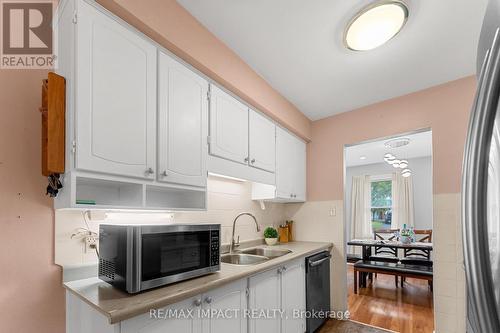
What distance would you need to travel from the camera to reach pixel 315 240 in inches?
131

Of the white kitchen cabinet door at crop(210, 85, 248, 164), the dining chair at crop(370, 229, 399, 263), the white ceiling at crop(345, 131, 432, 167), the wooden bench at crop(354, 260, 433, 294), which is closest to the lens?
the white kitchen cabinet door at crop(210, 85, 248, 164)

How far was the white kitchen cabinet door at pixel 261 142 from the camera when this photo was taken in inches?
94.1

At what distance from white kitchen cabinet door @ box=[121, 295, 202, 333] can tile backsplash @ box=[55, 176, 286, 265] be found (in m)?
0.54

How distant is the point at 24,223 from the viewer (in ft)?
4.12

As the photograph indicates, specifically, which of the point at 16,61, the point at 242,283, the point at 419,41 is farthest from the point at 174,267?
the point at 419,41

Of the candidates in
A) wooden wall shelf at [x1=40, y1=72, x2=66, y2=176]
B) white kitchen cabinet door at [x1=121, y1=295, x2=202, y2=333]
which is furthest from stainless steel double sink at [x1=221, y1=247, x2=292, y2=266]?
wooden wall shelf at [x1=40, y1=72, x2=66, y2=176]

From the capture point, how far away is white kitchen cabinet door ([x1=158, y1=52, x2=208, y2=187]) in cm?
157

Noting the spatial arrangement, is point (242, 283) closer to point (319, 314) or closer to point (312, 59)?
point (319, 314)

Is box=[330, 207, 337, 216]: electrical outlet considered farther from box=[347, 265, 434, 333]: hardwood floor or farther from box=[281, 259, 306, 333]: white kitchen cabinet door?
box=[347, 265, 434, 333]: hardwood floor

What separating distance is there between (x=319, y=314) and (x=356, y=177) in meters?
4.82

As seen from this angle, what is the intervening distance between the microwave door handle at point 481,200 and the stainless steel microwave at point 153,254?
1.18 metres

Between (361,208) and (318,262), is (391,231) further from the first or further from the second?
(318,262)

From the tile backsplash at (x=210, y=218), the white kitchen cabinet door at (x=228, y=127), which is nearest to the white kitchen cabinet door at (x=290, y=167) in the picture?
the tile backsplash at (x=210, y=218)

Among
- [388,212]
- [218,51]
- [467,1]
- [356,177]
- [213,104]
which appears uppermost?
[467,1]
